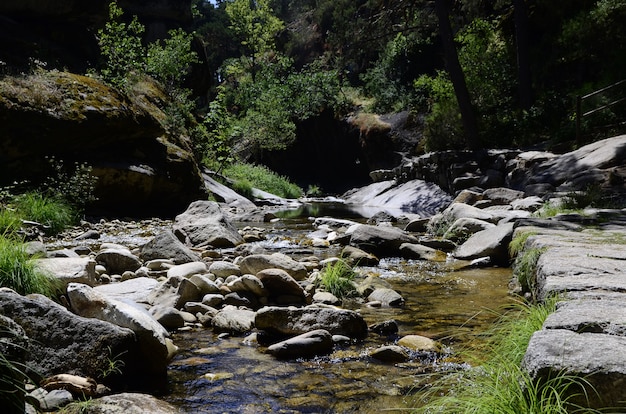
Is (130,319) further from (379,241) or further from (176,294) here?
(379,241)

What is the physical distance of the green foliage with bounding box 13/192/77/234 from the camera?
8.74 metres

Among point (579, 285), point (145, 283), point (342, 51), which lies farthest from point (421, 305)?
point (342, 51)

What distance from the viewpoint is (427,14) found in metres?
16.6

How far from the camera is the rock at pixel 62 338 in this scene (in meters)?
2.79

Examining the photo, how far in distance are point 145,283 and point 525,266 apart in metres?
3.42

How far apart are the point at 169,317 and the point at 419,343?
193 centimetres

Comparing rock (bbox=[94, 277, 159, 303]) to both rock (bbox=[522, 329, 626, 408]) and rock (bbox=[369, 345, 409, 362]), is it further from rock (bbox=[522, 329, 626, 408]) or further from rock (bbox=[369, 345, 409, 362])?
rock (bbox=[522, 329, 626, 408])

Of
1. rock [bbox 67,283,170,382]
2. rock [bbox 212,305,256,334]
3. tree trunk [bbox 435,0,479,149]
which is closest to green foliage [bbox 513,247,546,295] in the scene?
rock [bbox 212,305,256,334]

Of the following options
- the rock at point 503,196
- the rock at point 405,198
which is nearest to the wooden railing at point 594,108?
the rock at point 503,196

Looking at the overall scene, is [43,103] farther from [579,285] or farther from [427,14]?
[427,14]

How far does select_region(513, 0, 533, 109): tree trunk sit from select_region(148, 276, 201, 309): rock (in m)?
13.3

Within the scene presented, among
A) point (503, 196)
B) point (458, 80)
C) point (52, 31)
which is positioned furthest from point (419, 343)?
point (52, 31)

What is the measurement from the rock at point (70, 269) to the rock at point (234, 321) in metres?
1.19

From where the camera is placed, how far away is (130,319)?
3215 mm
